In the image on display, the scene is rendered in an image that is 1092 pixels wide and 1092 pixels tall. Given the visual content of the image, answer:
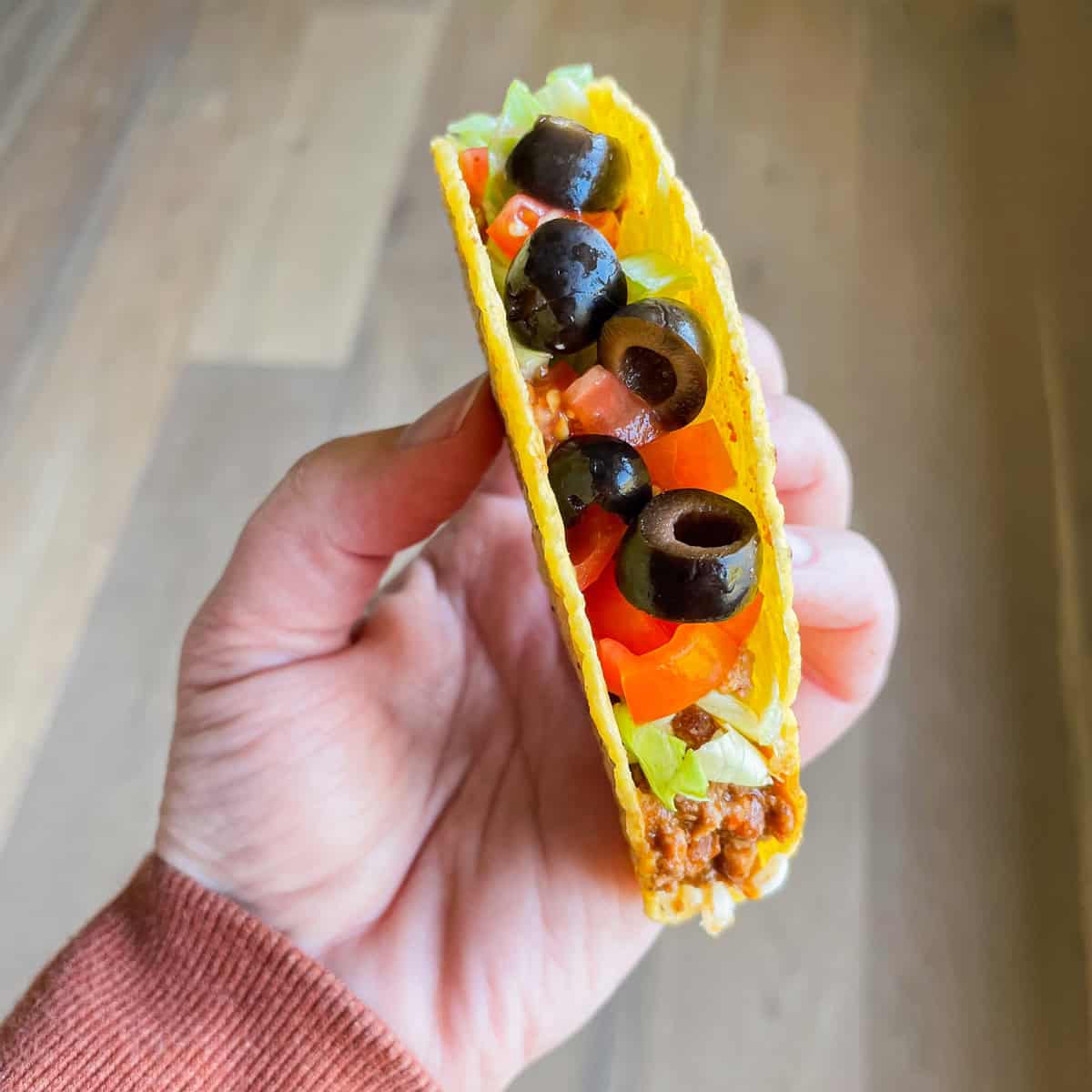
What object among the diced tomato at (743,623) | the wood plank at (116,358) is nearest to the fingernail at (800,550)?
the diced tomato at (743,623)

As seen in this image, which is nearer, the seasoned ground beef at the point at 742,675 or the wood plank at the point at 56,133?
the seasoned ground beef at the point at 742,675

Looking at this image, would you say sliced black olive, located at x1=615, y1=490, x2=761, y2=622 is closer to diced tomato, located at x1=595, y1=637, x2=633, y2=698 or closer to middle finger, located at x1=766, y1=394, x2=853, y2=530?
diced tomato, located at x1=595, y1=637, x2=633, y2=698

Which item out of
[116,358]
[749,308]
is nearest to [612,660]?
[749,308]

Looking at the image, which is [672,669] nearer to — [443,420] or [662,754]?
[662,754]

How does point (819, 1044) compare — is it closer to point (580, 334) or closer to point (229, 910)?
point (229, 910)

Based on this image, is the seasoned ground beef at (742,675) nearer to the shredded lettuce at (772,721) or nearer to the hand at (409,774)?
the shredded lettuce at (772,721)
